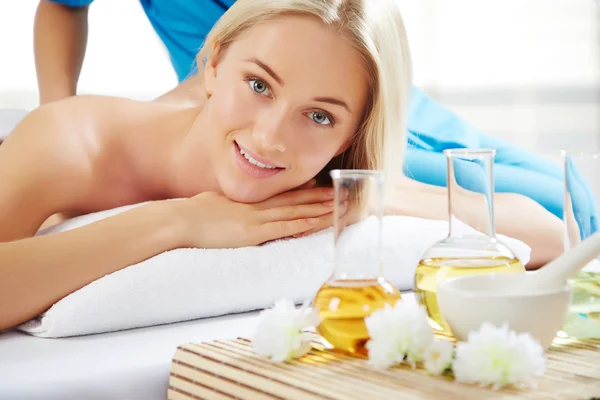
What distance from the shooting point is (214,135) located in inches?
65.6

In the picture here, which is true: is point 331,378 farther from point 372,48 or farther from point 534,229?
point 534,229

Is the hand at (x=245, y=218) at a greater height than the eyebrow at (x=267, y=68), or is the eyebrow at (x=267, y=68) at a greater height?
the eyebrow at (x=267, y=68)

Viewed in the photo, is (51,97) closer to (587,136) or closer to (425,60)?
(425,60)

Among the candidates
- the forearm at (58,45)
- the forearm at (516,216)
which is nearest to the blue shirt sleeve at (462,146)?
the forearm at (516,216)

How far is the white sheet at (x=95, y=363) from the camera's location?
0.99m

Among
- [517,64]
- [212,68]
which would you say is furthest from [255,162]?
[517,64]

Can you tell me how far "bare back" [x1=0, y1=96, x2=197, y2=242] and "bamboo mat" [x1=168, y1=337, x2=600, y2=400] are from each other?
0.74m

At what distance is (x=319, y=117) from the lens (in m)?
1.57

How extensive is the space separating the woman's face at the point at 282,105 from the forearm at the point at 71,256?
23 centimetres

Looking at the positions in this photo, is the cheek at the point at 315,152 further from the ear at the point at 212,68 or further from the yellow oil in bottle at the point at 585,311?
the yellow oil in bottle at the point at 585,311

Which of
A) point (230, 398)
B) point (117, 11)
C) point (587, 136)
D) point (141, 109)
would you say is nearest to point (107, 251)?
point (230, 398)

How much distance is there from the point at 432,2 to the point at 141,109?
3.35 m

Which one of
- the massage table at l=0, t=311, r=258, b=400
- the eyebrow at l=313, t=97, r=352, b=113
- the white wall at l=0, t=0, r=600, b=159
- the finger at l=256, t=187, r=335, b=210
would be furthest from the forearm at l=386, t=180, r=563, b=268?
the white wall at l=0, t=0, r=600, b=159

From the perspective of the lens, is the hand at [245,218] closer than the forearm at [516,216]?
Yes
